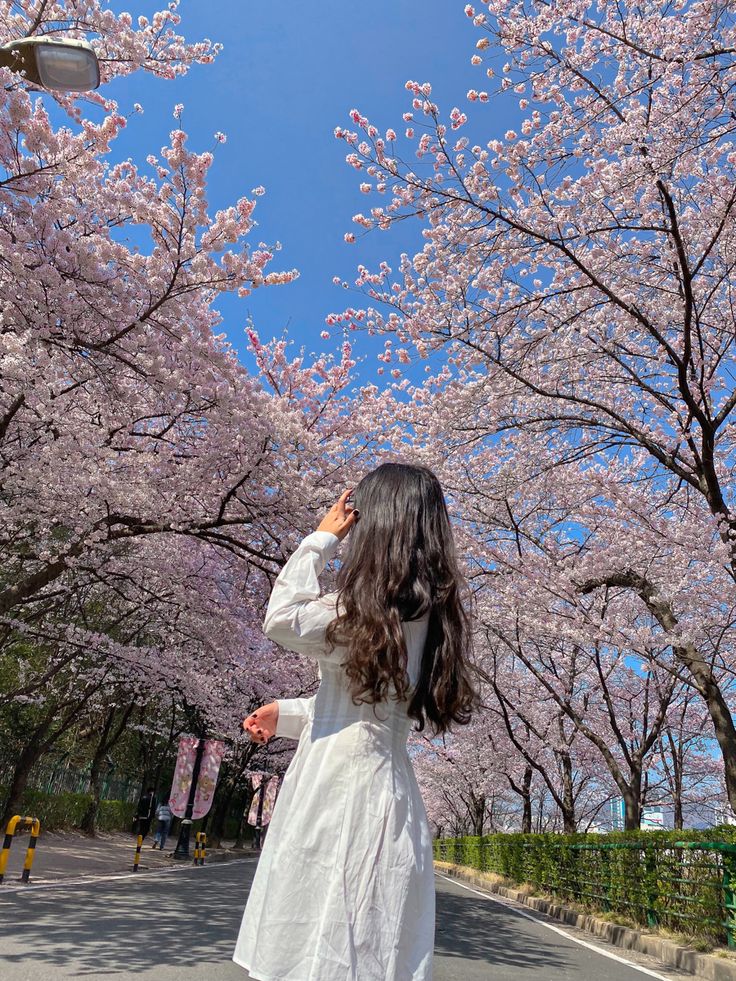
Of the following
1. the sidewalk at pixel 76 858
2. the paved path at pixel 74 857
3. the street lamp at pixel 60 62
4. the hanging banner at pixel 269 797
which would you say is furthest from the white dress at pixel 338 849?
the hanging banner at pixel 269 797

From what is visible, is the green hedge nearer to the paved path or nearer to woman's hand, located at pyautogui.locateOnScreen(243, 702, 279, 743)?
the paved path

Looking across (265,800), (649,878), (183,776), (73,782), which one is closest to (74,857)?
(183,776)

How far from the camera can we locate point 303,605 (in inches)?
65.3

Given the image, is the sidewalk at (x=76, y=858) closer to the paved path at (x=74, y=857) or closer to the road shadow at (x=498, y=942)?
the paved path at (x=74, y=857)

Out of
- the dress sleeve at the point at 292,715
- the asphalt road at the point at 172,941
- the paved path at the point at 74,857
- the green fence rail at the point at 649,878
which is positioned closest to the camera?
the dress sleeve at the point at 292,715

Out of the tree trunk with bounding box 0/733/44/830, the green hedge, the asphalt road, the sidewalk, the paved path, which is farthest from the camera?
the green hedge

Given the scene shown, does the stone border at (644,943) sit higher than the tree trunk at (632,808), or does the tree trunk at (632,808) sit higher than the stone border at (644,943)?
the tree trunk at (632,808)

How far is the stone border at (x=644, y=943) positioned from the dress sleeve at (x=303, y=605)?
6.59 meters

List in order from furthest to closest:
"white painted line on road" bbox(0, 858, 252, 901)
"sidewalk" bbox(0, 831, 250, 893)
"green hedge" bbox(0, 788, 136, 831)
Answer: "green hedge" bbox(0, 788, 136, 831) → "sidewalk" bbox(0, 831, 250, 893) → "white painted line on road" bbox(0, 858, 252, 901)

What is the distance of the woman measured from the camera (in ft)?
4.72

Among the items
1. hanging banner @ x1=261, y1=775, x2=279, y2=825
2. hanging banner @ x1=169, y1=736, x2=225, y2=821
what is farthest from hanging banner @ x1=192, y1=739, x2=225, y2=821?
hanging banner @ x1=261, y1=775, x2=279, y2=825

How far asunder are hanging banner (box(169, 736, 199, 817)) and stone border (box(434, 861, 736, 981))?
28.5 feet

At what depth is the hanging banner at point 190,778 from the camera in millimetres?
18938

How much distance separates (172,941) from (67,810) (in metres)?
17.7
